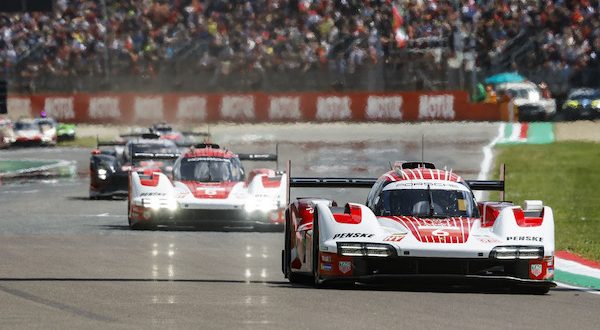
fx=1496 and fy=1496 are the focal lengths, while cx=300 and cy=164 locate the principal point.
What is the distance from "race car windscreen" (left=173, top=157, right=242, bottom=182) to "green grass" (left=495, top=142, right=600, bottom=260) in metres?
4.64

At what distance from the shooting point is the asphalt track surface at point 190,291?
9484 mm

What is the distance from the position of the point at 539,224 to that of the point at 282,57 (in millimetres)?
41651

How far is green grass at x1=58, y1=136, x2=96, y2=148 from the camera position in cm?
5152

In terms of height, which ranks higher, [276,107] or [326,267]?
[276,107]

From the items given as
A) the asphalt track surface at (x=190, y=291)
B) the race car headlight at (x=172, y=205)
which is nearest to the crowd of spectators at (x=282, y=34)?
the asphalt track surface at (x=190, y=291)

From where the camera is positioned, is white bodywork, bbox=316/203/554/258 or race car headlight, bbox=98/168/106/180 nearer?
white bodywork, bbox=316/203/554/258

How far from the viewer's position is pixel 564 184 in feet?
101

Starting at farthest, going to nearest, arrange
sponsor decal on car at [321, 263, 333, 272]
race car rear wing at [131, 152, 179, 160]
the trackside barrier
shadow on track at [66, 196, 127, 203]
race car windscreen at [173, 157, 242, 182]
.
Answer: the trackside barrier → shadow on track at [66, 196, 127, 203] → race car windscreen at [173, 157, 242, 182] → race car rear wing at [131, 152, 179, 160] → sponsor decal on car at [321, 263, 333, 272]

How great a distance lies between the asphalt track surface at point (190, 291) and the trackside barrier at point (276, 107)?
29.0 metres

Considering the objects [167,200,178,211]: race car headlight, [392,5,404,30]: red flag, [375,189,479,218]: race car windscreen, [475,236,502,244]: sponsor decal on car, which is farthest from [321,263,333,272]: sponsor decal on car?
[392,5,404,30]: red flag

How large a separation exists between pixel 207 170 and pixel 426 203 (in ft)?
28.7

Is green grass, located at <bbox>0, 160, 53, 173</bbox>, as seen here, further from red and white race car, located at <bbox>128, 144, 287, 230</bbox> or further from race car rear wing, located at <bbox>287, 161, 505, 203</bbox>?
race car rear wing, located at <bbox>287, 161, 505, 203</bbox>

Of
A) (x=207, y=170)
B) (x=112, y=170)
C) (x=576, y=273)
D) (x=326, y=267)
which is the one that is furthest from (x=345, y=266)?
(x=112, y=170)

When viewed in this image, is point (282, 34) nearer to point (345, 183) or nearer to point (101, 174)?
point (101, 174)
